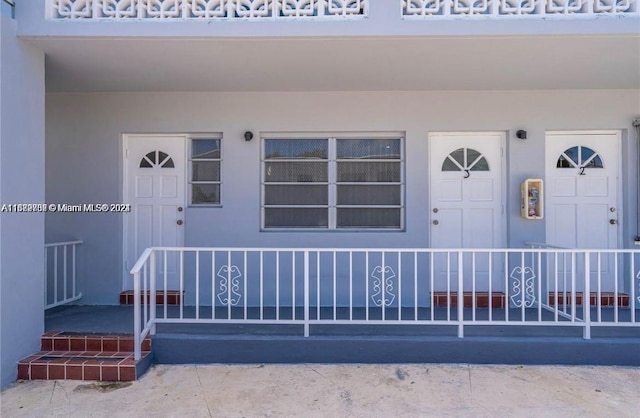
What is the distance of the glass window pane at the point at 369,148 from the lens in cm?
501

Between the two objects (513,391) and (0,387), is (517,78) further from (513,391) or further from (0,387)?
(0,387)

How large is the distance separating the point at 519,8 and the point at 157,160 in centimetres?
417

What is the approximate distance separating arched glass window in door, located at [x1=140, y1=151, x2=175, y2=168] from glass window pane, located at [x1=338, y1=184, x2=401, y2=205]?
2.14m

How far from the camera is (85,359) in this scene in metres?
3.53

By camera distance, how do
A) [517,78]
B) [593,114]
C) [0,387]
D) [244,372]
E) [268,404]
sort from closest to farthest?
1. [268,404]
2. [0,387]
3. [244,372]
4. [517,78]
5. [593,114]

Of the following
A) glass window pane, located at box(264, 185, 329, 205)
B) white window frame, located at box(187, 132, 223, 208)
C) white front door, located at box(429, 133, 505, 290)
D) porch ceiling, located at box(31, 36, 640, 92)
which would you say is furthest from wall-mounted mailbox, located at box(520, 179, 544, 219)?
white window frame, located at box(187, 132, 223, 208)

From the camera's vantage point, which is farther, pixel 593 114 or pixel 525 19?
pixel 593 114

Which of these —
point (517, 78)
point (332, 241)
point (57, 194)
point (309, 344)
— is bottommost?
point (309, 344)

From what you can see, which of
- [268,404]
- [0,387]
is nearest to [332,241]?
[268,404]

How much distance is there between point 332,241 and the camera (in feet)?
16.1

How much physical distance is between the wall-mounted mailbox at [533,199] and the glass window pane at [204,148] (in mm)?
3689

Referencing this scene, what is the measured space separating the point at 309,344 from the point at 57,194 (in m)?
3.65

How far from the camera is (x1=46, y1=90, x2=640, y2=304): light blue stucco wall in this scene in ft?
15.9

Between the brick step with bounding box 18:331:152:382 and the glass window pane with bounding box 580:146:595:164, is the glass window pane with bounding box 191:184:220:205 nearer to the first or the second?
the brick step with bounding box 18:331:152:382
